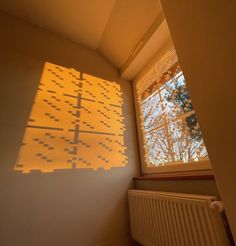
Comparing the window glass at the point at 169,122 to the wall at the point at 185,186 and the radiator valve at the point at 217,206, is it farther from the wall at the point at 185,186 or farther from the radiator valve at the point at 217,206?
the radiator valve at the point at 217,206

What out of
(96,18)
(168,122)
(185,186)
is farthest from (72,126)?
(96,18)

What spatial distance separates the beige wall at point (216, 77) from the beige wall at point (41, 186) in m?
1.28

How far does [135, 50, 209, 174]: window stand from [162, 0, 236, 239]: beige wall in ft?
2.26

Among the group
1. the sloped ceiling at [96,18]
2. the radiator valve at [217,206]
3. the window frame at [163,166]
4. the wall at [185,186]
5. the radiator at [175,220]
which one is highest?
the sloped ceiling at [96,18]

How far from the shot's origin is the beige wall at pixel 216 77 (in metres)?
0.47

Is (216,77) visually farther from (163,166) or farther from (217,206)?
(163,166)

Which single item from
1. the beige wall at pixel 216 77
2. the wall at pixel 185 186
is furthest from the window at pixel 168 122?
the beige wall at pixel 216 77

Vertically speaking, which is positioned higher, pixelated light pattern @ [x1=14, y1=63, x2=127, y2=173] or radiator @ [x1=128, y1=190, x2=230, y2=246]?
pixelated light pattern @ [x1=14, y1=63, x2=127, y2=173]

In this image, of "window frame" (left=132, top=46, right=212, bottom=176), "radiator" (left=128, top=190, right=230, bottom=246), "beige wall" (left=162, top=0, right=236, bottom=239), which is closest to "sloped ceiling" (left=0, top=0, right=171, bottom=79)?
"window frame" (left=132, top=46, right=212, bottom=176)

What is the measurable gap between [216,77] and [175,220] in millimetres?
Result: 1033

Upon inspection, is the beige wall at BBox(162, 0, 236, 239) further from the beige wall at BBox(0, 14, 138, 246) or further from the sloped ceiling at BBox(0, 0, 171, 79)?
the beige wall at BBox(0, 14, 138, 246)

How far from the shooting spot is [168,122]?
156cm

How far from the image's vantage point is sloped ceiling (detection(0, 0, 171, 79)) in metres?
1.62

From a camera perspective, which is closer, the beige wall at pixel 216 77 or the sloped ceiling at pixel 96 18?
the beige wall at pixel 216 77
